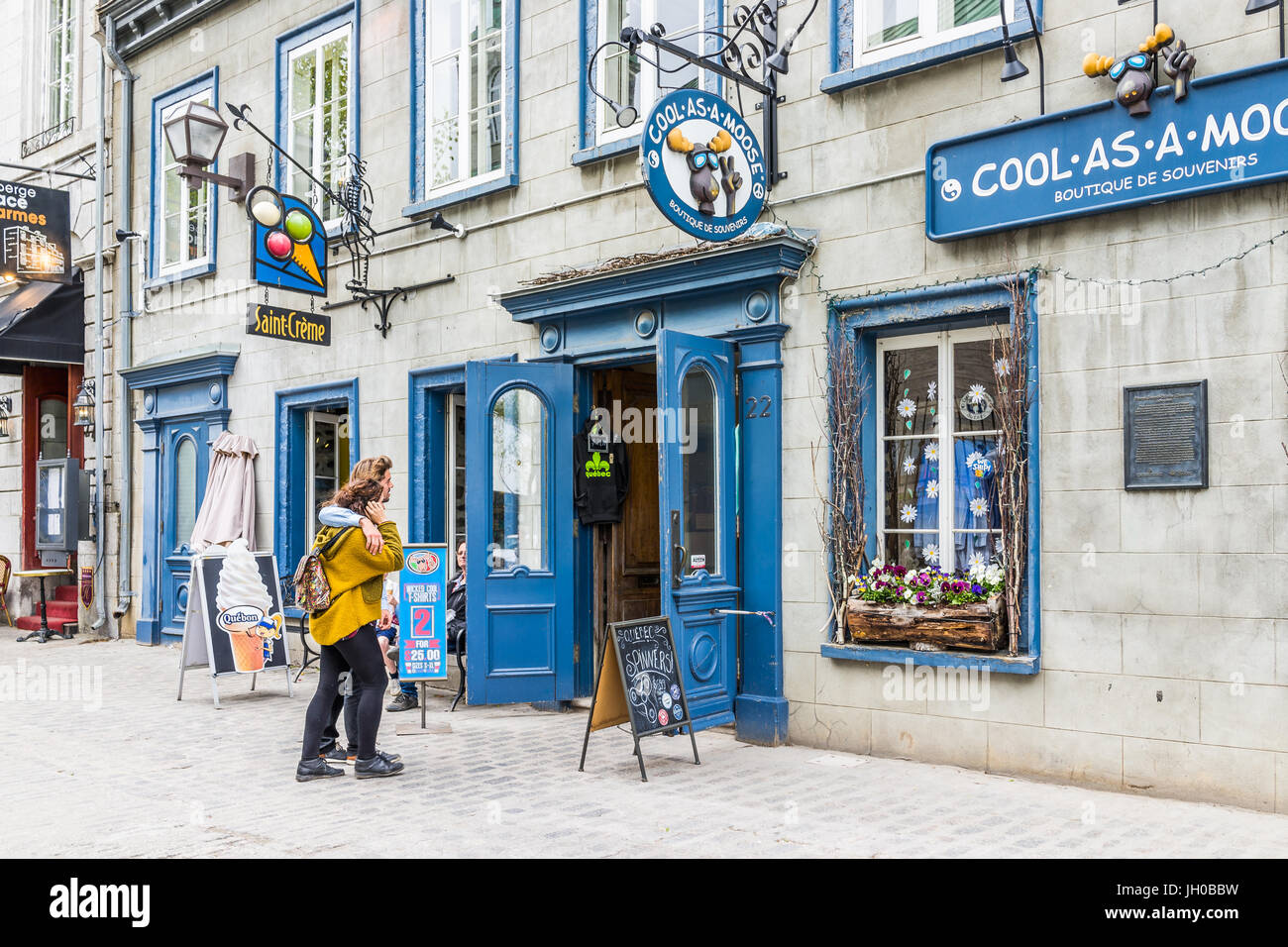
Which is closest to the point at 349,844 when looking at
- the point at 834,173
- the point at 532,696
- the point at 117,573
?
the point at 532,696

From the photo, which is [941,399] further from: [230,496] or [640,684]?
[230,496]

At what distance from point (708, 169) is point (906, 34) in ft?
5.14

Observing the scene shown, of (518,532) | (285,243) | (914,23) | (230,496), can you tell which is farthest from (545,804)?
(230,496)

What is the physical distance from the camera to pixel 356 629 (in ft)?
21.2

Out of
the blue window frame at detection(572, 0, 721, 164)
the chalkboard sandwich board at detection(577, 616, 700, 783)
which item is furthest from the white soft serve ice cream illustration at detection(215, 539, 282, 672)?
the blue window frame at detection(572, 0, 721, 164)

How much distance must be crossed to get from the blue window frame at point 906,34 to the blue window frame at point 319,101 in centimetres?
526

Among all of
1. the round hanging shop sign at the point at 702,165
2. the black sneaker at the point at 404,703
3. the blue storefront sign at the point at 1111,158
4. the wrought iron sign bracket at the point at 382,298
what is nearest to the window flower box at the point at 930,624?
the blue storefront sign at the point at 1111,158

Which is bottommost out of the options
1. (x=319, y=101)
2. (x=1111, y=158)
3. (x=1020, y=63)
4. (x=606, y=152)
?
(x=1111, y=158)

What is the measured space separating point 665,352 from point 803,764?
102 inches

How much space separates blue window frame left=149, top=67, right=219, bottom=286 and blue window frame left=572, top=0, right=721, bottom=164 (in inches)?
222

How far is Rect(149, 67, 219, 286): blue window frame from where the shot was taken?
12734 mm

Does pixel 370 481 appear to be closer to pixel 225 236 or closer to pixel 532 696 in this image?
pixel 532 696

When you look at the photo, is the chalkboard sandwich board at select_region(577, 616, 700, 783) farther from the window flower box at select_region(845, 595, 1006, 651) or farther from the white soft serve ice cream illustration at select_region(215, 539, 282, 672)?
the white soft serve ice cream illustration at select_region(215, 539, 282, 672)

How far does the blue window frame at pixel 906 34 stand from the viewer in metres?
6.69
